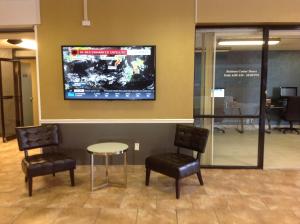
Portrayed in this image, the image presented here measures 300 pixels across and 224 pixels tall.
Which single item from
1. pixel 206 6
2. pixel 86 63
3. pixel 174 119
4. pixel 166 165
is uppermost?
pixel 206 6

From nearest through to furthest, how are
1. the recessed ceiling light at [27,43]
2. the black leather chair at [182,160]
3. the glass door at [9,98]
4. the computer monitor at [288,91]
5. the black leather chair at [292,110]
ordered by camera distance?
1. the black leather chair at [182,160]
2. the recessed ceiling light at [27,43]
3. the glass door at [9,98]
4. the black leather chair at [292,110]
5. the computer monitor at [288,91]

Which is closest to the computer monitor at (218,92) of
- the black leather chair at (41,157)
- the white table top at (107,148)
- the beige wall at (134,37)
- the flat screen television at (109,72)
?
the beige wall at (134,37)

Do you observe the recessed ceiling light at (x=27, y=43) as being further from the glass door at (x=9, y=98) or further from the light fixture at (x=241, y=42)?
the light fixture at (x=241, y=42)

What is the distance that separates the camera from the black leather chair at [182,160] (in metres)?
3.28

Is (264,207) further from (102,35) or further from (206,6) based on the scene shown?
(102,35)

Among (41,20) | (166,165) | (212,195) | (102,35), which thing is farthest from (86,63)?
(212,195)

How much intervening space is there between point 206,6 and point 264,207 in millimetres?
2839

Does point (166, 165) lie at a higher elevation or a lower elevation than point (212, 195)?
higher

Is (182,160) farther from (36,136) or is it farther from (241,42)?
(241,42)

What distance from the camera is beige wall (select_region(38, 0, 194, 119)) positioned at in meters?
4.06

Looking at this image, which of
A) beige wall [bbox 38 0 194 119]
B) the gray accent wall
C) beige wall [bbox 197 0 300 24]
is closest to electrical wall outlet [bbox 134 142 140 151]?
the gray accent wall

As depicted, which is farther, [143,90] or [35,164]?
[143,90]

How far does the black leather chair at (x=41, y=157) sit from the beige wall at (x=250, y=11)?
281 centimetres

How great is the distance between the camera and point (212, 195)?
131 inches
